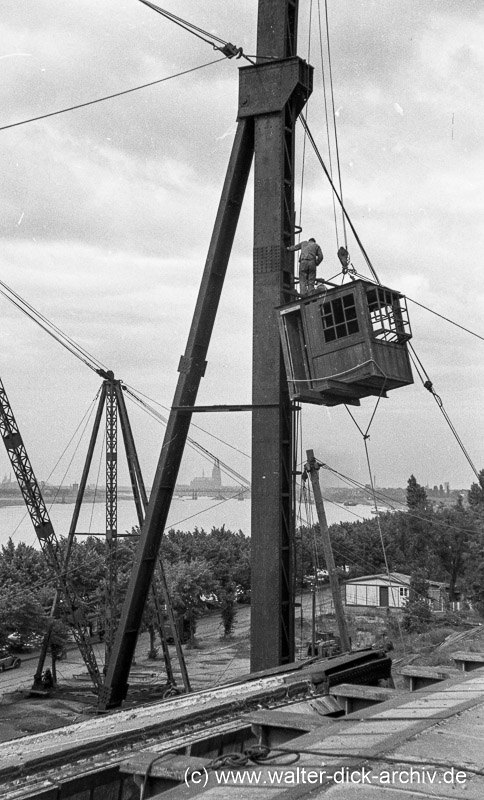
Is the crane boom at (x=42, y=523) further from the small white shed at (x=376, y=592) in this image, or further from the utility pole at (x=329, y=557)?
the small white shed at (x=376, y=592)

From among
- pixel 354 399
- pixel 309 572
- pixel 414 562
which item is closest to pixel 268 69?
pixel 354 399

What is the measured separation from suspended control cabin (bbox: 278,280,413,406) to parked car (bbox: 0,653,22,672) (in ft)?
109

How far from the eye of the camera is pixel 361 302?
33.0 ft

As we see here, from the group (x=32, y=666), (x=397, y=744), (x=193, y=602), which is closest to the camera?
(x=397, y=744)

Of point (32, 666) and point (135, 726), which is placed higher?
point (135, 726)

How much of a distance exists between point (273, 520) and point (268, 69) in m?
7.38

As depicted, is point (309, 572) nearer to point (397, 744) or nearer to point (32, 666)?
point (32, 666)

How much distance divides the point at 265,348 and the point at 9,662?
33128 mm

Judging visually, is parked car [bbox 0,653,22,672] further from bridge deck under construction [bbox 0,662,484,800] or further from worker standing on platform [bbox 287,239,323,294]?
worker standing on platform [bbox 287,239,323,294]

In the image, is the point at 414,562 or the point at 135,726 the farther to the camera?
the point at 414,562

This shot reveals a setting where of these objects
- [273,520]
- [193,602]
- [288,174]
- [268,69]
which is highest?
[268,69]

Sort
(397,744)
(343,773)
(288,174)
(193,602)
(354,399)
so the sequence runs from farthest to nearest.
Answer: (193,602) < (288,174) < (354,399) < (397,744) < (343,773)

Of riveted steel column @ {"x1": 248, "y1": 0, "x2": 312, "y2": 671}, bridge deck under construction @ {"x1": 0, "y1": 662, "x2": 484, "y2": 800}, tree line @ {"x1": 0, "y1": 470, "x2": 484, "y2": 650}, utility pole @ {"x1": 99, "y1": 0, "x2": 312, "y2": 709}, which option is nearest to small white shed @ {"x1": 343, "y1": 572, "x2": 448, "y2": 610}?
tree line @ {"x1": 0, "y1": 470, "x2": 484, "y2": 650}

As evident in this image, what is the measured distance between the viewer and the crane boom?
29.2 m
